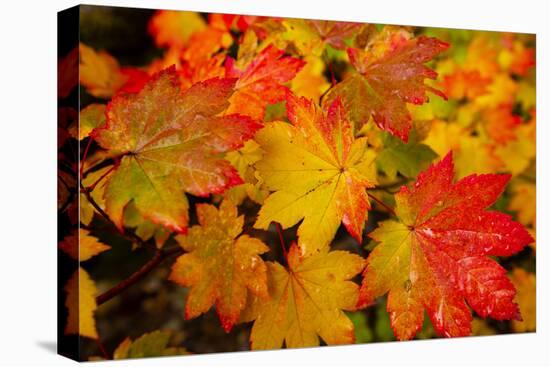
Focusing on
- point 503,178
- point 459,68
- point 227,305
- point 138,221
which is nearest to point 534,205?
point 503,178

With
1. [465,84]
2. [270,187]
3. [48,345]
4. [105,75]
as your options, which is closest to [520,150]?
[465,84]

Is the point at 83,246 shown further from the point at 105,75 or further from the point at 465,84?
the point at 465,84

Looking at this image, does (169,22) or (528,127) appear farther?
(528,127)

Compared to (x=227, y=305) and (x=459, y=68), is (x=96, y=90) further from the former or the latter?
(x=459, y=68)

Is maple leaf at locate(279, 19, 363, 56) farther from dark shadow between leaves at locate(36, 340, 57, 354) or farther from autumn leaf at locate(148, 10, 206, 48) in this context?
dark shadow between leaves at locate(36, 340, 57, 354)

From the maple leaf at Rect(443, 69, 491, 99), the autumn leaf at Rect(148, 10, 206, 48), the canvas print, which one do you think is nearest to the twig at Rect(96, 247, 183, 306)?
the canvas print
